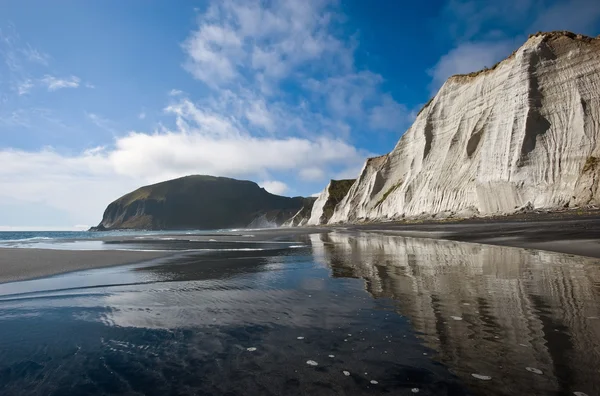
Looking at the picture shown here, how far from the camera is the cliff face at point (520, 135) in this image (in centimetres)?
3247

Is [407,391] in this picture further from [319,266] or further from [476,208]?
[476,208]

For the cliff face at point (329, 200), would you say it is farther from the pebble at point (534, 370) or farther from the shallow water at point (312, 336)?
the pebble at point (534, 370)

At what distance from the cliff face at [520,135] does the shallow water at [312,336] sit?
105 feet

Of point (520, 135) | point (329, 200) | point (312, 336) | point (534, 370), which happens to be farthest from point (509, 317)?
point (329, 200)

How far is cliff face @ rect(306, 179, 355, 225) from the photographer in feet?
336

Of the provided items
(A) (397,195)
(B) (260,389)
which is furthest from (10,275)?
(A) (397,195)

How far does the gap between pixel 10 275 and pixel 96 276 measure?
2981 mm

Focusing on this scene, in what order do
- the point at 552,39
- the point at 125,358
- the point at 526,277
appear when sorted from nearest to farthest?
the point at 125,358, the point at 526,277, the point at 552,39

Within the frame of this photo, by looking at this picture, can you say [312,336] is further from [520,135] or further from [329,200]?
[329,200]

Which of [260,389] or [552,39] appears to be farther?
[552,39]

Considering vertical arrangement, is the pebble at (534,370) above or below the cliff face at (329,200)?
below

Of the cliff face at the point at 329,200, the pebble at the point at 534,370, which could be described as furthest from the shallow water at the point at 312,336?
the cliff face at the point at 329,200

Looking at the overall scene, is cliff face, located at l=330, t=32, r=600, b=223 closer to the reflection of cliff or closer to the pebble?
the reflection of cliff

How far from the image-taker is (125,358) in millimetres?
3490
